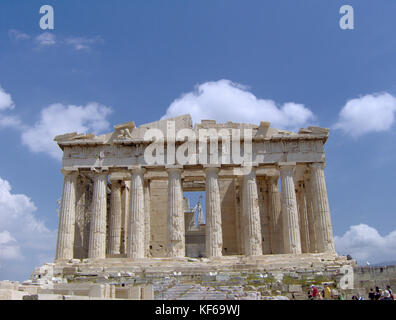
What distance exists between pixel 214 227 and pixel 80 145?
10890mm

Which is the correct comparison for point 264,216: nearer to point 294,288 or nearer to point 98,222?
point 98,222

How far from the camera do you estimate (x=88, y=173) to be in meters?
31.4

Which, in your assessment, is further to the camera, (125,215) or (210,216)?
(125,215)

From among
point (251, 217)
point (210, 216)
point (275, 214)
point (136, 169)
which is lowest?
point (251, 217)

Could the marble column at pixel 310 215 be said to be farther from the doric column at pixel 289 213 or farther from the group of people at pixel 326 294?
the group of people at pixel 326 294

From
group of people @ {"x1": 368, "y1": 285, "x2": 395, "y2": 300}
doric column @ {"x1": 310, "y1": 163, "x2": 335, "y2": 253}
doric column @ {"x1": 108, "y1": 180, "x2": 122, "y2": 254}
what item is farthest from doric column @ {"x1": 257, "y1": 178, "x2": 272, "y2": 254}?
group of people @ {"x1": 368, "y1": 285, "x2": 395, "y2": 300}

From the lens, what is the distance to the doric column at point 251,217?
91.6ft

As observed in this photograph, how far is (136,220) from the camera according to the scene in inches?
1126


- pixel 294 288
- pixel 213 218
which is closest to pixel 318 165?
pixel 213 218

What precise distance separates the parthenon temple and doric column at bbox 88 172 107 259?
7cm

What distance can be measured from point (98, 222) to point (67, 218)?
2.10 m

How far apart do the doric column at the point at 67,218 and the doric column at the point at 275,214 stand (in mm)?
14768
